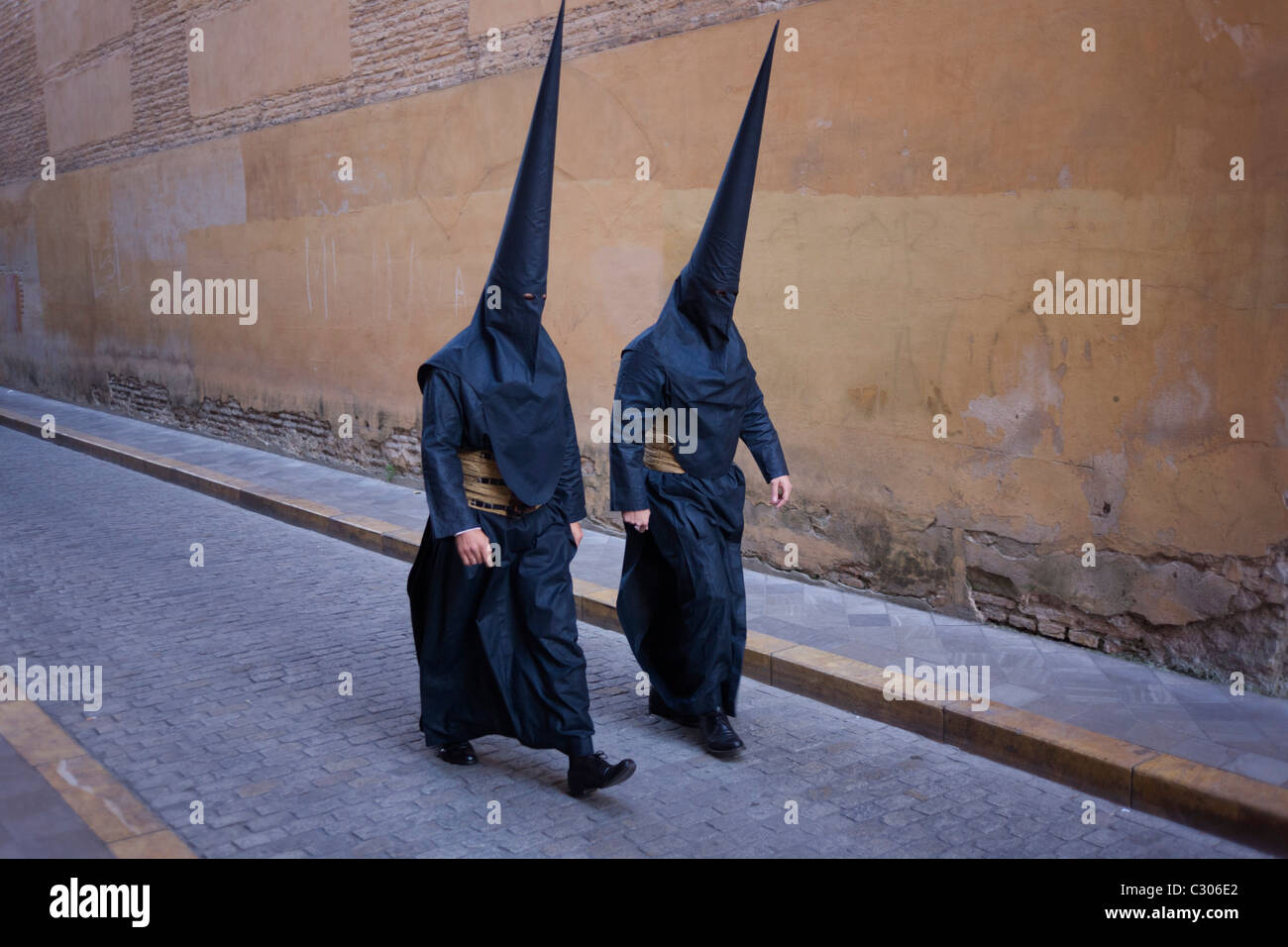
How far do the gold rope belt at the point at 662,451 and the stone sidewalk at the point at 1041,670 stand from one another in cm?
149

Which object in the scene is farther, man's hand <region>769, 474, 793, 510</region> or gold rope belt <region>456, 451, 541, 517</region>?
man's hand <region>769, 474, 793, 510</region>

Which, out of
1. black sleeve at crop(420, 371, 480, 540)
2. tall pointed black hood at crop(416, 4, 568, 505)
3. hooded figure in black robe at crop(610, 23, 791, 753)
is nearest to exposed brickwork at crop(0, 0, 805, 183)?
hooded figure in black robe at crop(610, 23, 791, 753)

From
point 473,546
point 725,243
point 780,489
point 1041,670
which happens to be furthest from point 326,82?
point 1041,670

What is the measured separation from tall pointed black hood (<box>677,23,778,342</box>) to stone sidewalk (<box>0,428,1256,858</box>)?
5.79 ft

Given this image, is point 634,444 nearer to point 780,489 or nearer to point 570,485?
point 570,485

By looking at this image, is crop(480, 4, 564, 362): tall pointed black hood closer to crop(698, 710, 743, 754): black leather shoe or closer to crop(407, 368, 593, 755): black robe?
crop(407, 368, 593, 755): black robe

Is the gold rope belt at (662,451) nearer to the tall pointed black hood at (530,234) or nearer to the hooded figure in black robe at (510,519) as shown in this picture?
the hooded figure in black robe at (510,519)

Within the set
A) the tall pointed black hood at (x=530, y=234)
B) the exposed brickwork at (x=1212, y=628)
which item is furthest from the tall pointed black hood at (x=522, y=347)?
the exposed brickwork at (x=1212, y=628)

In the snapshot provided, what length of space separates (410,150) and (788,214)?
462 centimetres

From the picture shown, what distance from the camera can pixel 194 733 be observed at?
14.9ft

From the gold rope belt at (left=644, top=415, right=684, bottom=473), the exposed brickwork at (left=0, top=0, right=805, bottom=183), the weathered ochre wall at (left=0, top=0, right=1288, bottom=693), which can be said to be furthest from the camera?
the exposed brickwork at (left=0, top=0, right=805, bottom=183)

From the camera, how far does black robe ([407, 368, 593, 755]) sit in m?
3.98

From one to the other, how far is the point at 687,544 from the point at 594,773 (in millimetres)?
1023
